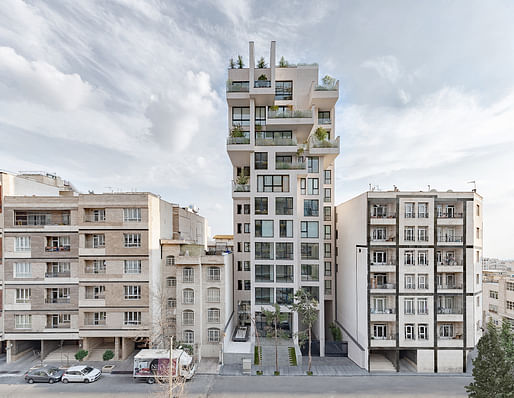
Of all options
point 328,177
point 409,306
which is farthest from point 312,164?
point 409,306

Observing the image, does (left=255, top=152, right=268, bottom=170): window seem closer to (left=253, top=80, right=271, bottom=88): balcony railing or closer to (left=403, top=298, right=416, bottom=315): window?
(left=253, top=80, right=271, bottom=88): balcony railing

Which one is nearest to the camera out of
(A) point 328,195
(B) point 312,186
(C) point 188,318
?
(C) point 188,318

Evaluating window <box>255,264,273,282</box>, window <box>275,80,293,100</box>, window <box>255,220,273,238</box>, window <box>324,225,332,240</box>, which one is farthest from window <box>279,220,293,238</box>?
window <box>275,80,293,100</box>

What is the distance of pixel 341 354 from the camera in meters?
31.6

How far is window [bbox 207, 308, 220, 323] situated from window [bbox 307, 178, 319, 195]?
1817cm

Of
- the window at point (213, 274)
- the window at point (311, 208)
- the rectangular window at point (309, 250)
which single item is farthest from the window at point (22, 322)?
the window at point (311, 208)

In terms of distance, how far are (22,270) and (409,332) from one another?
4124 centimetres

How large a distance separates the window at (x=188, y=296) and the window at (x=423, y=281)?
24114mm

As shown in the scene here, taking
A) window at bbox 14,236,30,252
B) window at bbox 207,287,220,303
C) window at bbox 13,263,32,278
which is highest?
window at bbox 14,236,30,252

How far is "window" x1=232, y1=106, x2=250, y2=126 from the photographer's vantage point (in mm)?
36312

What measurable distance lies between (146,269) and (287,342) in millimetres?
18705

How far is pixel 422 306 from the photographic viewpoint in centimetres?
2712

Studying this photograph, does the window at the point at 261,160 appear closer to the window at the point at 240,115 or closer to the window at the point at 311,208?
the window at the point at 240,115

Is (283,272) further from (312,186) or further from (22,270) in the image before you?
(22,270)
